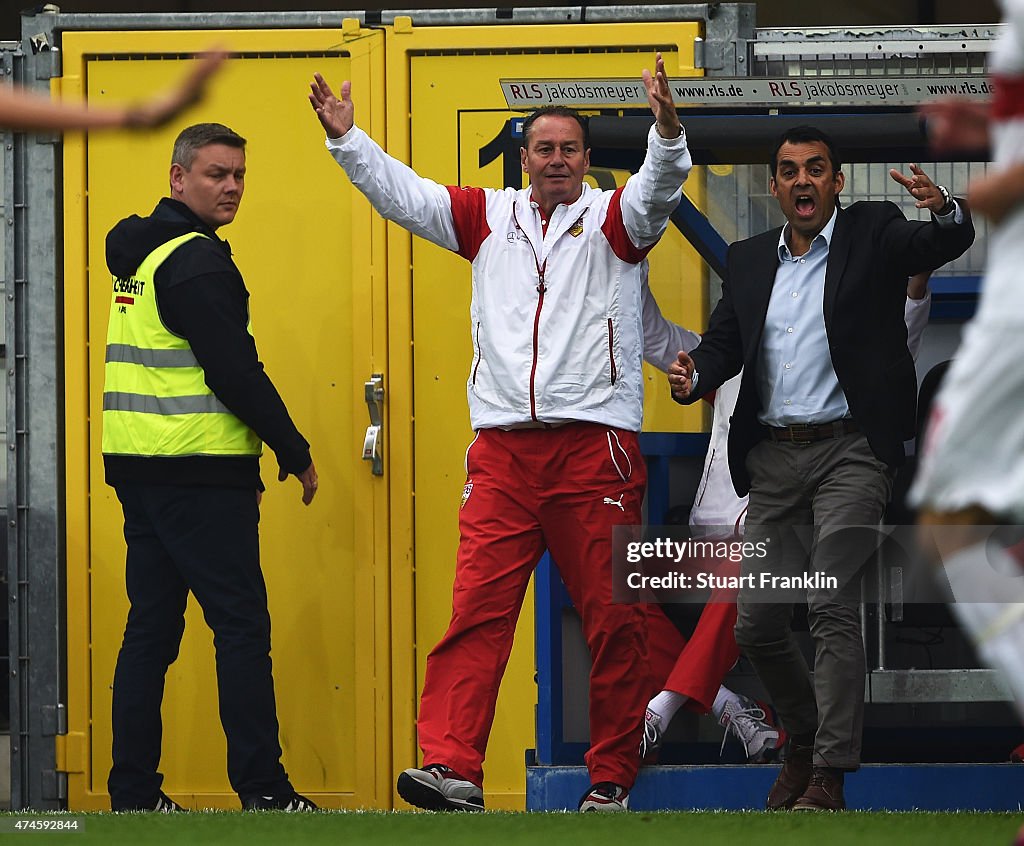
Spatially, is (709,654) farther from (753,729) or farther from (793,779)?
(793,779)

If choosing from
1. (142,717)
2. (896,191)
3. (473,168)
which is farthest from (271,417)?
(896,191)

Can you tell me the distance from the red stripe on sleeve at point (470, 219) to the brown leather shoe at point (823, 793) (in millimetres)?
1916

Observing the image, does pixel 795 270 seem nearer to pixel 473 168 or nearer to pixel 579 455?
pixel 579 455

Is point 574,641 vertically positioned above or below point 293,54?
below

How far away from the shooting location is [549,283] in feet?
18.5

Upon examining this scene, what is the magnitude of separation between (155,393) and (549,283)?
4.57 ft

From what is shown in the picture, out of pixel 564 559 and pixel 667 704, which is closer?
pixel 564 559

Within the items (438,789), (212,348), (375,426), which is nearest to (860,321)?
(438,789)

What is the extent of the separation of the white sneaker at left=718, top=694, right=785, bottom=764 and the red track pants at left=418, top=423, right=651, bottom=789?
529 millimetres

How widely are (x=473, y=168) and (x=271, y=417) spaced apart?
1.51 metres

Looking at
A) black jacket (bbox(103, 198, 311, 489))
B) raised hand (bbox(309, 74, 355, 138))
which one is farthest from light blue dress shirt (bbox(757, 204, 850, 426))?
black jacket (bbox(103, 198, 311, 489))

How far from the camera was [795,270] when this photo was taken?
5.56m

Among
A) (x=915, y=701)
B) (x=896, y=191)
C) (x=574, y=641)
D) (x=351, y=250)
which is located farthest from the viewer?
(x=351, y=250)

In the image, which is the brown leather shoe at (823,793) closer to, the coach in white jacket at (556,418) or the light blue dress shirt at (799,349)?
the coach in white jacket at (556,418)
